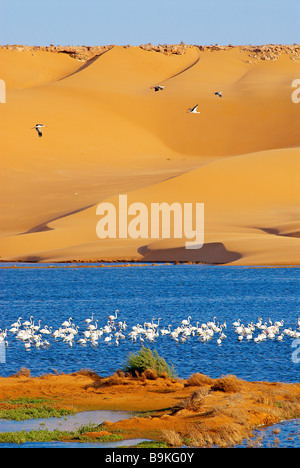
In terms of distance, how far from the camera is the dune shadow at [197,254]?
206ft

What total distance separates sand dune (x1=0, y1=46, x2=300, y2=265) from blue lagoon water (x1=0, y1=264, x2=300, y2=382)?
837 cm

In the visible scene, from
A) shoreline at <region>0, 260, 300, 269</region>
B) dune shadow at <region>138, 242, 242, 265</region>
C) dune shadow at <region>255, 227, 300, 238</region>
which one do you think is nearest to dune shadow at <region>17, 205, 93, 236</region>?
shoreline at <region>0, 260, 300, 269</region>

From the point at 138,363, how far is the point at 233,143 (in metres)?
106

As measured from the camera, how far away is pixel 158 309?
127 feet

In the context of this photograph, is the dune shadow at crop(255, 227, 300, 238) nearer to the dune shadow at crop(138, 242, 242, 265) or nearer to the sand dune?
the sand dune

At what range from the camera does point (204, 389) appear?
17969mm

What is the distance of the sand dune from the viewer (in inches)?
2817

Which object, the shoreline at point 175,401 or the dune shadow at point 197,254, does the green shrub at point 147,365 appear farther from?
the dune shadow at point 197,254

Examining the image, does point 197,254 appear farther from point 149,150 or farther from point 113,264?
point 149,150

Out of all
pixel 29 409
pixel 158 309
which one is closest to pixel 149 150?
pixel 158 309

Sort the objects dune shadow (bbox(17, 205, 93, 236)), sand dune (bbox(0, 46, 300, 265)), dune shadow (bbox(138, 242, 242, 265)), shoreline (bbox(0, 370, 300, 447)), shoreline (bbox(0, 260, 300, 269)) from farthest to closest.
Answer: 1. dune shadow (bbox(17, 205, 93, 236))
2. sand dune (bbox(0, 46, 300, 265))
3. dune shadow (bbox(138, 242, 242, 265))
4. shoreline (bbox(0, 260, 300, 269))
5. shoreline (bbox(0, 370, 300, 447))

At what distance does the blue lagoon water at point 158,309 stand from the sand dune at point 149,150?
8371mm
